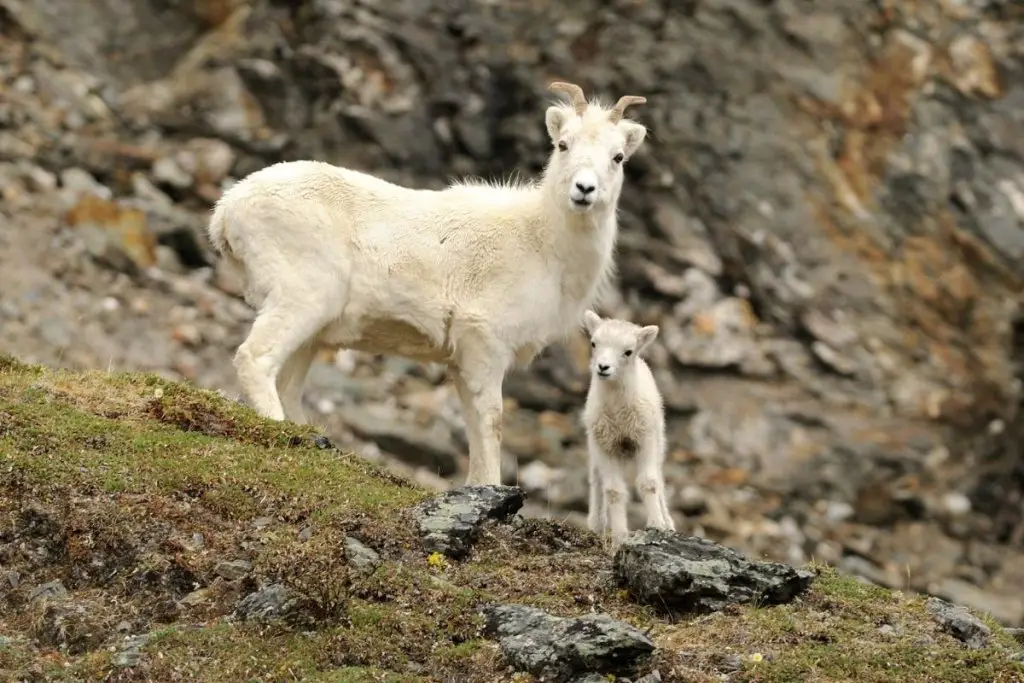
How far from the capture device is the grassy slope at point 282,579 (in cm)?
782

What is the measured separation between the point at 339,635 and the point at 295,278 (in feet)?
14.0

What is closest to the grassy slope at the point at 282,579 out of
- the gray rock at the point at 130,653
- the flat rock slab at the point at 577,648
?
the gray rock at the point at 130,653

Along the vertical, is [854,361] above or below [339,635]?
below

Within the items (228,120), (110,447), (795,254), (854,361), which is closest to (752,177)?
(795,254)

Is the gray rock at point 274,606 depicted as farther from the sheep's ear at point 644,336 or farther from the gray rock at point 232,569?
the sheep's ear at point 644,336

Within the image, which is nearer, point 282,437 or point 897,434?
point 282,437

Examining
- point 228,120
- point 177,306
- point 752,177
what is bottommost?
point 177,306

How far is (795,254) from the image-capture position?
27812 mm

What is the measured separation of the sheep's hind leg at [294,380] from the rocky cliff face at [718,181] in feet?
40.3

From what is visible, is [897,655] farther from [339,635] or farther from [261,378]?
[261,378]

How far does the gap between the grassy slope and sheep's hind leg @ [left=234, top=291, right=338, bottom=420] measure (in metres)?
0.96

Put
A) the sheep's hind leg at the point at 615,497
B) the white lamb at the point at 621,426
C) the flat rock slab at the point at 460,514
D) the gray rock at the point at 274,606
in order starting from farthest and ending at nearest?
the white lamb at the point at 621,426 < the sheep's hind leg at the point at 615,497 < the flat rock slab at the point at 460,514 < the gray rock at the point at 274,606

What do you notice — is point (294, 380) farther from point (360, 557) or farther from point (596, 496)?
point (360, 557)

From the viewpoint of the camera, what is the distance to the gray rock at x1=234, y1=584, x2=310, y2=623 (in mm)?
8031
